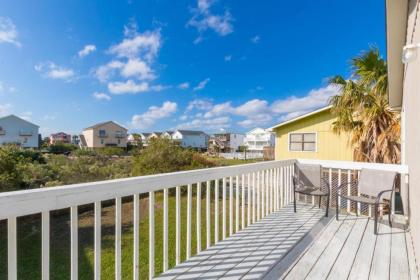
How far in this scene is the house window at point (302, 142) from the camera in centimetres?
1151

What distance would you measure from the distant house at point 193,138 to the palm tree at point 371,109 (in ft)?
170

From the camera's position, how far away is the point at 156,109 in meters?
38.8

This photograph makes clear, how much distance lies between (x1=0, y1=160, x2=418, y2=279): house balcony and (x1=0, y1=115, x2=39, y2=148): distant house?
1800 inches

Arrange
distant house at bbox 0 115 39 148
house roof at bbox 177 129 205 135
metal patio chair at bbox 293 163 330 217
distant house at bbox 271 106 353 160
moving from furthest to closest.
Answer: house roof at bbox 177 129 205 135 < distant house at bbox 0 115 39 148 < distant house at bbox 271 106 353 160 < metal patio chair at bbox 293 163 330 217

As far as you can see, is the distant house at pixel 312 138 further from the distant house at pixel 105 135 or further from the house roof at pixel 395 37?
the distant house at pixel 105 135

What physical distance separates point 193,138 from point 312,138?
5086 cm

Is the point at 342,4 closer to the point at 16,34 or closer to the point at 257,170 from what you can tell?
the point at 257,170

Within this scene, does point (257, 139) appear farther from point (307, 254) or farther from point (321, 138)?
point (307, 254)

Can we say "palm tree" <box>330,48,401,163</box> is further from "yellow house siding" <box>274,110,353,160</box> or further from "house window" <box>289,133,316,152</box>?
"house window" <box>289,133,316,152</box>

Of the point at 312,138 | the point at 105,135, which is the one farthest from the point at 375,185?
the point at 105,135

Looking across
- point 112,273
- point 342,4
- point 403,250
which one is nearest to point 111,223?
point 112,273

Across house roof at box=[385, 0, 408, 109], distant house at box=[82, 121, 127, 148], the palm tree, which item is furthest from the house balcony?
distant house at box=[82, 121, 127, 148]

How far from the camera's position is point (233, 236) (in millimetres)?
3127

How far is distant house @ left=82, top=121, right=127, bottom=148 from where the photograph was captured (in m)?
49.4
